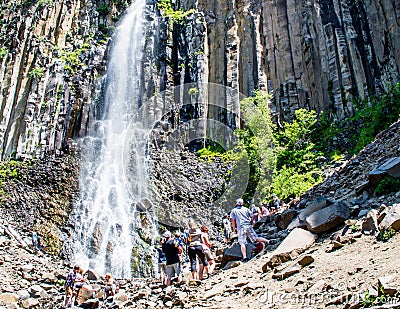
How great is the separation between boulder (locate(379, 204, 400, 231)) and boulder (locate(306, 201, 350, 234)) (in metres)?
1.25

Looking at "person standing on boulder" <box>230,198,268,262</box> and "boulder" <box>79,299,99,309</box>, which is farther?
"boulder" <box>79,299,99,309</box>

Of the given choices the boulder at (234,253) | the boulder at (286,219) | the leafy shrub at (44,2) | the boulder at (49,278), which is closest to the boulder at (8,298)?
the boulder at (49,278)

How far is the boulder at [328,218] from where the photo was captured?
7492mm

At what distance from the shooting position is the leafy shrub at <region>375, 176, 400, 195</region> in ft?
26.6

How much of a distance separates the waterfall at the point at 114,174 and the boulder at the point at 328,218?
43.1 feet

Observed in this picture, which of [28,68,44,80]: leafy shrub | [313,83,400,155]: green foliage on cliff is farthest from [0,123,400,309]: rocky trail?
[28,68,44,80]: leafy shrub

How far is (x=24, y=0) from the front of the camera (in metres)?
40.4

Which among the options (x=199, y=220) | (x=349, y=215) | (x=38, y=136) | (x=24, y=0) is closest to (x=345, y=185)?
(x=349, y=215)

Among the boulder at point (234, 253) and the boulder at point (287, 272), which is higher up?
the boulder at point (234, 253)

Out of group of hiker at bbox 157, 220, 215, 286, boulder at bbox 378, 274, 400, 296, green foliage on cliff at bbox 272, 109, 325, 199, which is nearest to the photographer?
boulder at bbox 378, 274, 400, 296

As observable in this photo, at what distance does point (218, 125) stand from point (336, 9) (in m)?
9.58

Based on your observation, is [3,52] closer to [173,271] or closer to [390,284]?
[173,271]

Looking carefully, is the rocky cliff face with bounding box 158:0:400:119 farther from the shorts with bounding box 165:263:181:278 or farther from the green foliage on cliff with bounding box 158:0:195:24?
the shorts with bounding box 165:263:181:278

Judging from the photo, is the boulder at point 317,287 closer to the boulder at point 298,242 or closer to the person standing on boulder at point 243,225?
the boulder at point 298,242
